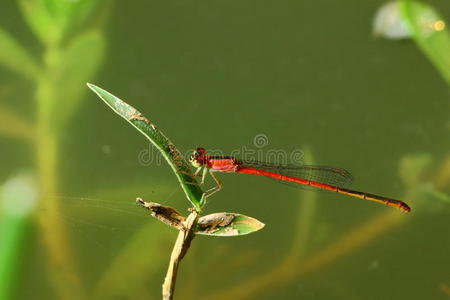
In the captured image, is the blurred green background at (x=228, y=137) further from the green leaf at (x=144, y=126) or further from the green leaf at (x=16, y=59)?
the green leaf at (x=144, y=126)

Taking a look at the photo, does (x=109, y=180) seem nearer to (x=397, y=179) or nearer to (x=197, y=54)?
(x=197, y=54)

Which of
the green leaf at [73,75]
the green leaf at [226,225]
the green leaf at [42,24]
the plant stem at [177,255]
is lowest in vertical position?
the plant stem at [177,255]

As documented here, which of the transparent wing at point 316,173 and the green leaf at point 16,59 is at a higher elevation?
the green leaf at point 16,59

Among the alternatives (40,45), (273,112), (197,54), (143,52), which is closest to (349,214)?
(273,112)

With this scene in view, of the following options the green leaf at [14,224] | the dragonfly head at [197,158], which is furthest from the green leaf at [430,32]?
the green leaf at [14,224]

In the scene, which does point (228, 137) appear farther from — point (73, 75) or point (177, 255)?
point (177, 255)

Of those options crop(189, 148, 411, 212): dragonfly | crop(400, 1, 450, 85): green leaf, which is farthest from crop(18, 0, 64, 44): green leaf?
crop(400, 1, 450, 85): green leaf

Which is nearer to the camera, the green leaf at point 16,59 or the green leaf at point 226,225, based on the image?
the green leaf at point 226,225

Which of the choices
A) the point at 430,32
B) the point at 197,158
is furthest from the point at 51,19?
the point at 430,32
